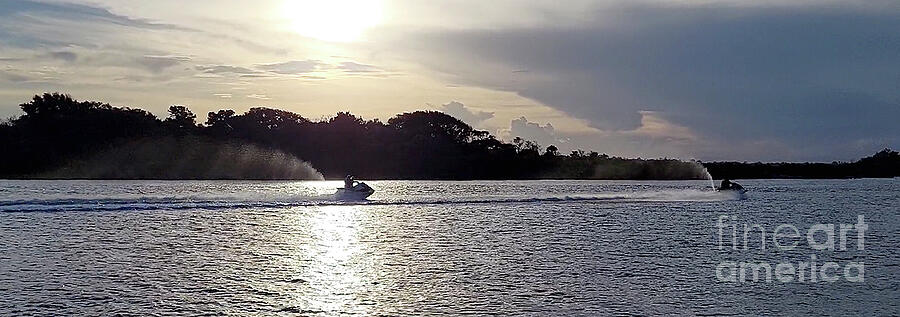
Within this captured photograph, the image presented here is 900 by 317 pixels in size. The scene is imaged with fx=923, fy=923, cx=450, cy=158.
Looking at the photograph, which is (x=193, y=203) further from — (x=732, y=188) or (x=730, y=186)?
(x=730, y=186)

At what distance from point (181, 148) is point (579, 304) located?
5377 inches

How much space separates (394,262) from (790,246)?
19272 millimetres

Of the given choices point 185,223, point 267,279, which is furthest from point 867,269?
point 185,223

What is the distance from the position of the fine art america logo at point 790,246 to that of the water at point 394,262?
2.03 ft

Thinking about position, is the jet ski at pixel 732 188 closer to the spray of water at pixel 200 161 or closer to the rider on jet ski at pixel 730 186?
the rider on jet ski at pixel 730 186

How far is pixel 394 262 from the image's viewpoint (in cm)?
3569

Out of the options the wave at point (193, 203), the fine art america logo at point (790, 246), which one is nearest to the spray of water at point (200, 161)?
the wave at point (193, 203)

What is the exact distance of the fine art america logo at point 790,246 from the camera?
105 feet

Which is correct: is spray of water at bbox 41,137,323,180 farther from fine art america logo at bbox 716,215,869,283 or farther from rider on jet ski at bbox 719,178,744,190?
fine art america logo at bbox 716,215,869,283

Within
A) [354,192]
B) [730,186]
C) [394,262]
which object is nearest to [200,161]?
[354,192]

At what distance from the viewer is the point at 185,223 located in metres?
53.7

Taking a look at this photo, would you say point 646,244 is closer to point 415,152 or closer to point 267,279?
point 267,279

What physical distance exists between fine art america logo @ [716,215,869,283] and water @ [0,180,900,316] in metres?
0.62

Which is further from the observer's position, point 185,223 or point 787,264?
point 185,223
